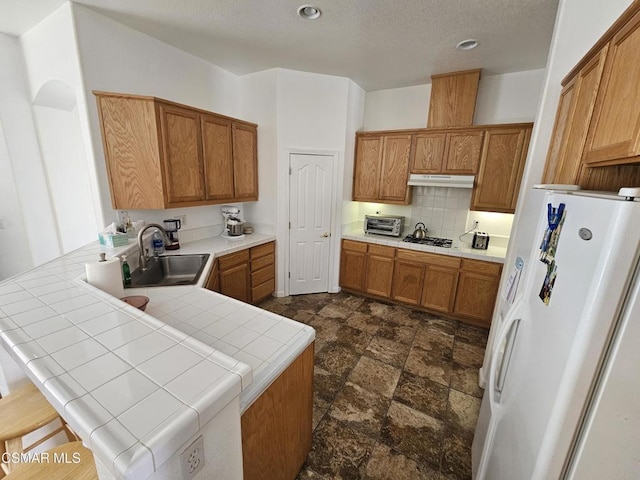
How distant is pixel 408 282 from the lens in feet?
10.9

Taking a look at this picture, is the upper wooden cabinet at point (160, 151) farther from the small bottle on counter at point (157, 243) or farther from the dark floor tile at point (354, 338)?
the dark floor tile at point (354, 338)

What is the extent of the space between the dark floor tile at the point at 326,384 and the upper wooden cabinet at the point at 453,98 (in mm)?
2990

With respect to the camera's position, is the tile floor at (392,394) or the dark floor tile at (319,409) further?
the dark floor tile at (319,409)

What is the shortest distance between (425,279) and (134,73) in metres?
3.71

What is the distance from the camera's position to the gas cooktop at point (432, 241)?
320 centimetres

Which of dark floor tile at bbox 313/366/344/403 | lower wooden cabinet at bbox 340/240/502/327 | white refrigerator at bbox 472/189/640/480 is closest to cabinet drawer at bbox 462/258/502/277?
lower wooden cabinet at bbox 340/240/502/327

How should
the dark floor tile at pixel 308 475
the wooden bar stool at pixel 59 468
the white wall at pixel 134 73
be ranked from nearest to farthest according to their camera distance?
1. the wooden bar stool at pixel 59 468
2. the dark floor tile at pixel 308 475
3. the white wall at pixel 134 73

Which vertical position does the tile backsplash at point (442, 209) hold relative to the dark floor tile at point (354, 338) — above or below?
above

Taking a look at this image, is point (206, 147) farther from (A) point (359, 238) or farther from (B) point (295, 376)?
(B) point (295, 376)

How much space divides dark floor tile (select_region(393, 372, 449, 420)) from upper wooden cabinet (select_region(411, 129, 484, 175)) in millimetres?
2269

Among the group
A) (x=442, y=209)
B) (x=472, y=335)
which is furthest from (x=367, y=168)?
(x=472, y=335)

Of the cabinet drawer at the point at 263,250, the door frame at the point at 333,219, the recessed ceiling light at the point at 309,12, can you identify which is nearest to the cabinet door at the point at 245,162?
the door frame at the point at 333,219

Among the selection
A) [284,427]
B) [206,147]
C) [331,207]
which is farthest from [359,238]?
[284,427]

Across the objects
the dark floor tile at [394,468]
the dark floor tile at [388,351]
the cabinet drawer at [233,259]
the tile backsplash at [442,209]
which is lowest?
the dark floor tile at [394,468]
